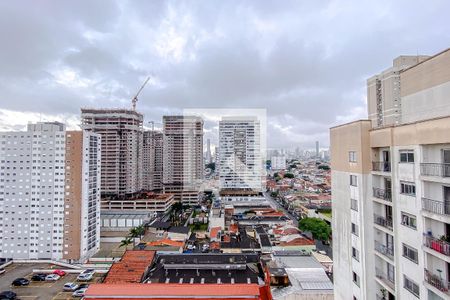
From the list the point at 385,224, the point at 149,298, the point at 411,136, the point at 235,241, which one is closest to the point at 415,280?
the point at 385,224

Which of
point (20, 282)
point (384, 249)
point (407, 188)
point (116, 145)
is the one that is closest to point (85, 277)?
point (20, 282)

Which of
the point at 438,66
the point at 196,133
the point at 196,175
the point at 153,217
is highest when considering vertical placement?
the point at 196,133

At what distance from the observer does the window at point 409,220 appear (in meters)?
3.28

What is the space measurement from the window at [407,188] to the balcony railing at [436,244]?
470 mm

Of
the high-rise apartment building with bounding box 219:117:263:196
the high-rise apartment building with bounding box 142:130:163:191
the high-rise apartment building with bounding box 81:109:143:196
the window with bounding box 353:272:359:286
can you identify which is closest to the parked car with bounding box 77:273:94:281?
the window with bounding box 353:272:359:286

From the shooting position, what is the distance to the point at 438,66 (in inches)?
122

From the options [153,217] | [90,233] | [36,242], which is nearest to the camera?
[36,242]

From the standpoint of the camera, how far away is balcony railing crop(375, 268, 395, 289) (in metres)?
3.71

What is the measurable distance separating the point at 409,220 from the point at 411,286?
2.36 feet

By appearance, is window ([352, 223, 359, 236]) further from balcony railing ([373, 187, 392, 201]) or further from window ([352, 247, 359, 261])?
balcony railing ([373, 187, 392, 201])

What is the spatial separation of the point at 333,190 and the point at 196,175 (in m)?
32.0

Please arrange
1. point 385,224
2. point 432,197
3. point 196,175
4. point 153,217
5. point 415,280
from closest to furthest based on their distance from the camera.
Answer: point 432,197, point 415,280, point 385,224, point 153,217, point 196,175

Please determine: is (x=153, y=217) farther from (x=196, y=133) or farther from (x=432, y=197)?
(x=432, y=197)

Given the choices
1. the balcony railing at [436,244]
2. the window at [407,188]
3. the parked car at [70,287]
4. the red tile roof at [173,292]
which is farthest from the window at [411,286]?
the parked car at [70,287]
